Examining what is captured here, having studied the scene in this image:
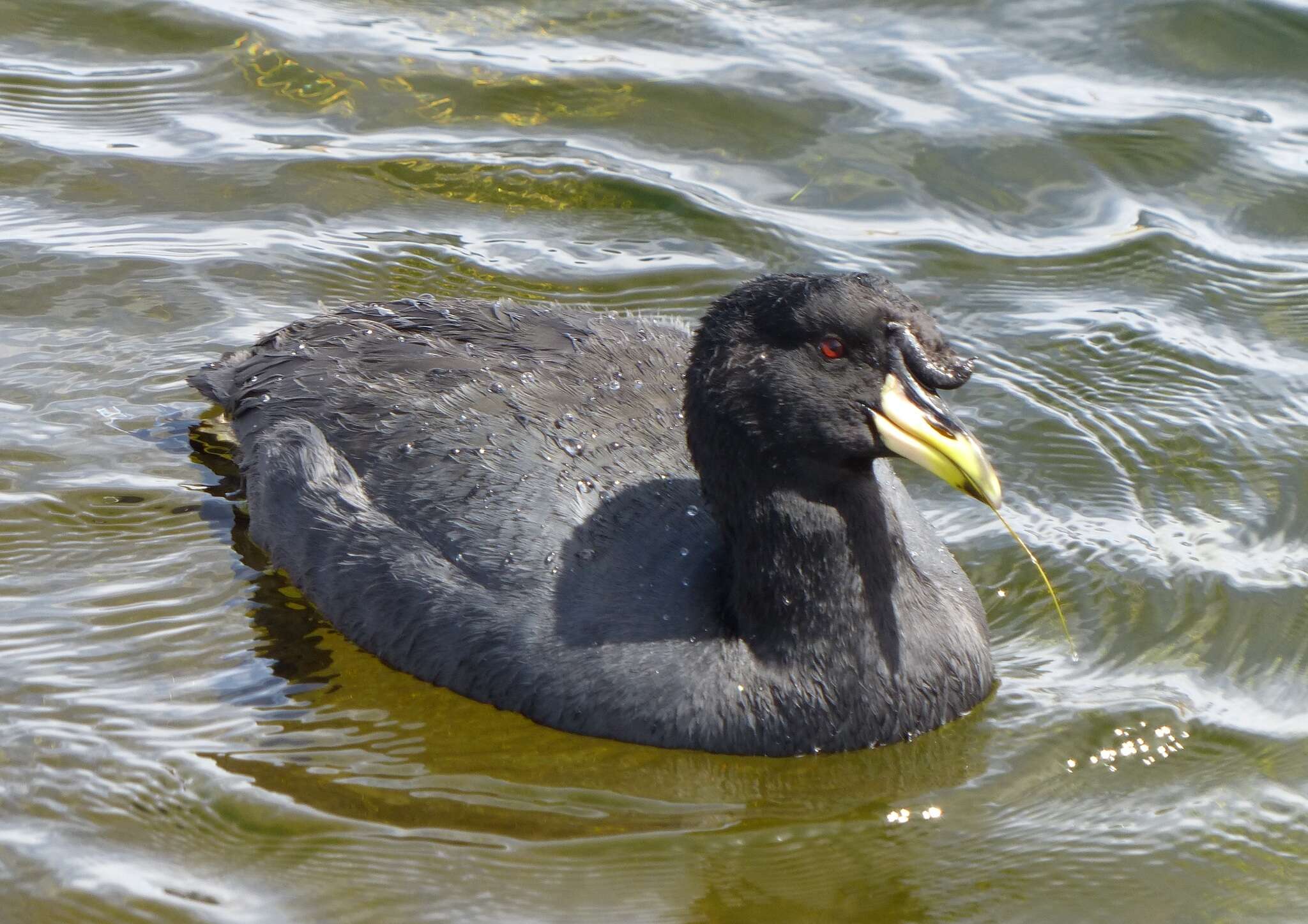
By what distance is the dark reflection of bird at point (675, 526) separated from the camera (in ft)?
15.9

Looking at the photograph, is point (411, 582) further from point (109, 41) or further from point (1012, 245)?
point (109, 41)

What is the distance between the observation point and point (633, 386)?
221 inches

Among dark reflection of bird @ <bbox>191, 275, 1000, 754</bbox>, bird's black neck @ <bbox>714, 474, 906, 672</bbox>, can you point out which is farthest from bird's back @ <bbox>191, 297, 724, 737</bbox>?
bird's black neck @ <bbox>714, 474, 906, 672</bbox>

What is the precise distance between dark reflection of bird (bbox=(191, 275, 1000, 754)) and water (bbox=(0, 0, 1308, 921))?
0.17 metres

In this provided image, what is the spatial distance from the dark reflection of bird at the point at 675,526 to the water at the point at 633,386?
0.17 meters

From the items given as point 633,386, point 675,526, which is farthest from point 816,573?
point 633,386

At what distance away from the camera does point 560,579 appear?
5125 millimetres

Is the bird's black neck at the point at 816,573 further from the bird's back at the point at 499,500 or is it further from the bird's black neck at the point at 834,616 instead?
the bird's back at the point at 499,500

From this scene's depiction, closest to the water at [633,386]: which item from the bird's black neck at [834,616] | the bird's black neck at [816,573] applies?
the bird's black neck at [834,616]

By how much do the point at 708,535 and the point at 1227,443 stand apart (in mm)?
2469

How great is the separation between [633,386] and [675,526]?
0.56 meters

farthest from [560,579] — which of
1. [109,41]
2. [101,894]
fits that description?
[109,41]

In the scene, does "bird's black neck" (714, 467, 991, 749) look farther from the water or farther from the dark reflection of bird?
the water

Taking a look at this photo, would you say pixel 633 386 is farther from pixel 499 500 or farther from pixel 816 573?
pixel 816 573
